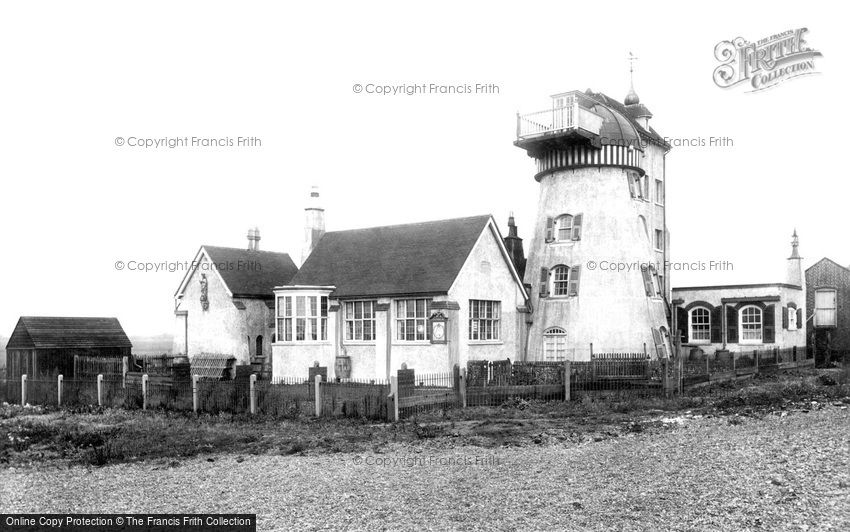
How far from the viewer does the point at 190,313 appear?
37.8 m

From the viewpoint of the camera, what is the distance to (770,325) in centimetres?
3841

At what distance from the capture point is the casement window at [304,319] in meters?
31.6

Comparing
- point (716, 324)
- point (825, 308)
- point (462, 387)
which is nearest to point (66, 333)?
point (462, 387)

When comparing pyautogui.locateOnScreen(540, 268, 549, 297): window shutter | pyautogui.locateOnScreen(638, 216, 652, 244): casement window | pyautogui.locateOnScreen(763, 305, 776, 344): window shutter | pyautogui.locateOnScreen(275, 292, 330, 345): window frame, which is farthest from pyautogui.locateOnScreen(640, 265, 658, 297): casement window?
pyautogui.locateOnScreen(275, 292, 330, 345): window frame

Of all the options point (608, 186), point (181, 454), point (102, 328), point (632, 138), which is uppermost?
point (632, 138)

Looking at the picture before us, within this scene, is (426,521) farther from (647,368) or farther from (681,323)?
(681,323)

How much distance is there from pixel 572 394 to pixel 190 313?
2030 centimetres

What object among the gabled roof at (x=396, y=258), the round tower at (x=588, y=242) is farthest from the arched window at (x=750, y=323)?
the gabled roof at (x=396, y=258)

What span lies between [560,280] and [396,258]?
26.7 feet

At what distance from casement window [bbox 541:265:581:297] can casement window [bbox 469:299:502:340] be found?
4050 mm

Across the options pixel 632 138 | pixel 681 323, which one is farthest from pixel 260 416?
pixel 681 323

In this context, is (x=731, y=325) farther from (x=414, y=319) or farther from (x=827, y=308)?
(x=414, y=319)

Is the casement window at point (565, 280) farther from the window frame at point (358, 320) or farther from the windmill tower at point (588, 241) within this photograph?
the window frame at point (358, 320)

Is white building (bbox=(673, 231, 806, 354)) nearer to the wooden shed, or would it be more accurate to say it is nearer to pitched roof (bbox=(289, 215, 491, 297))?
pitched roof (bbox=(289, 215, 491, 297))
